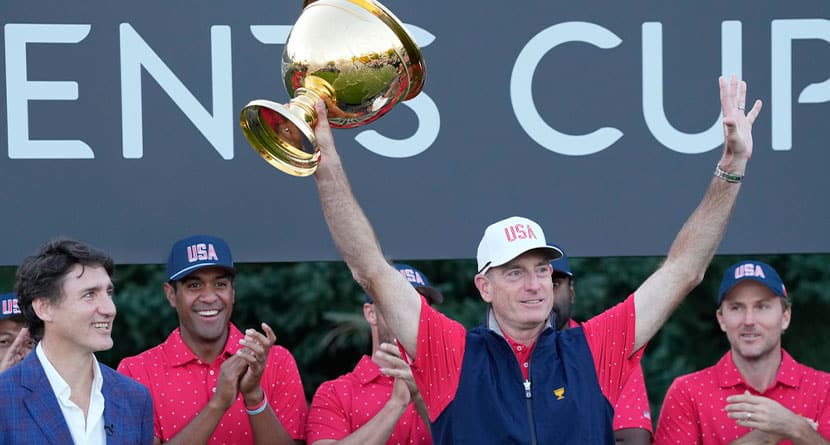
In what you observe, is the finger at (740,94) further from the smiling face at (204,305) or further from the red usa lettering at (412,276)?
the smiling face at (204,305)

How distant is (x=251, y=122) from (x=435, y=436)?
1103mm

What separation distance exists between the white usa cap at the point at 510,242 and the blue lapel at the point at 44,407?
4.08 ft

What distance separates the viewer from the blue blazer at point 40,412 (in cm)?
366

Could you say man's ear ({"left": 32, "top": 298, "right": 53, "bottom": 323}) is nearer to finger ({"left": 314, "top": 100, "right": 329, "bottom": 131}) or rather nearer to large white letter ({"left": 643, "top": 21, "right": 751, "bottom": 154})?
finger ({"left": 314, "top": 100, "right": 329, "bottom": 131})

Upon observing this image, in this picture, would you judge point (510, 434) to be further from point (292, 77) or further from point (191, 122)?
point (191, 122)

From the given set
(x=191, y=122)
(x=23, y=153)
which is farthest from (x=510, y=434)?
(x=23, y=153)

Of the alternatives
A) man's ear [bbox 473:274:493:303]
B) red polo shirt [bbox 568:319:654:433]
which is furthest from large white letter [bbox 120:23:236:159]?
red polo shirt [bbox 568:319:654:433]

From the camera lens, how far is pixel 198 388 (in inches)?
181

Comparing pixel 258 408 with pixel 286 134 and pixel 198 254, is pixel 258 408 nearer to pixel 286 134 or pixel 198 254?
pixel 198 254

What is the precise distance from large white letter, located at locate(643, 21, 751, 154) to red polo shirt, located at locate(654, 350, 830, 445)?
80cm

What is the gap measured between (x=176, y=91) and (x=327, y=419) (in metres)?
1.23

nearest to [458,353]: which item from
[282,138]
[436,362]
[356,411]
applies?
[436,362]

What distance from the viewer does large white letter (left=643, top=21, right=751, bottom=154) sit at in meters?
4.71

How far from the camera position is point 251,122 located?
3.15 metres
